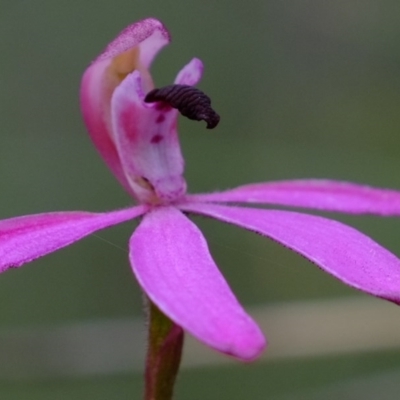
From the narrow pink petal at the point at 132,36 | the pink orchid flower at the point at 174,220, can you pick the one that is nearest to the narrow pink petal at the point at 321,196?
the pink orchid flower at the point at 174,220

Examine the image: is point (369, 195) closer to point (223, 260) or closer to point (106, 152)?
point (106, 152)

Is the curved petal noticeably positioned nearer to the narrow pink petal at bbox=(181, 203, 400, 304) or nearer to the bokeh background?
the narrow pink petal at bbox=(181, 203, 400, 304)

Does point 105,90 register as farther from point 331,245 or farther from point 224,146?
point 224,146

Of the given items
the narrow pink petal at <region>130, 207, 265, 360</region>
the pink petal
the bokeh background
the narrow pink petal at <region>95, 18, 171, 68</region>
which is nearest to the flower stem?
the narrow pink petal at <region>130, 207, 265, 360</region>

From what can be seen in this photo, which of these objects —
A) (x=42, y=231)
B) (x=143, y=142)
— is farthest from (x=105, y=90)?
(x=42, y=231)

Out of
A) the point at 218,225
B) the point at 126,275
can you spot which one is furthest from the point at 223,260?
the point at 126,275
